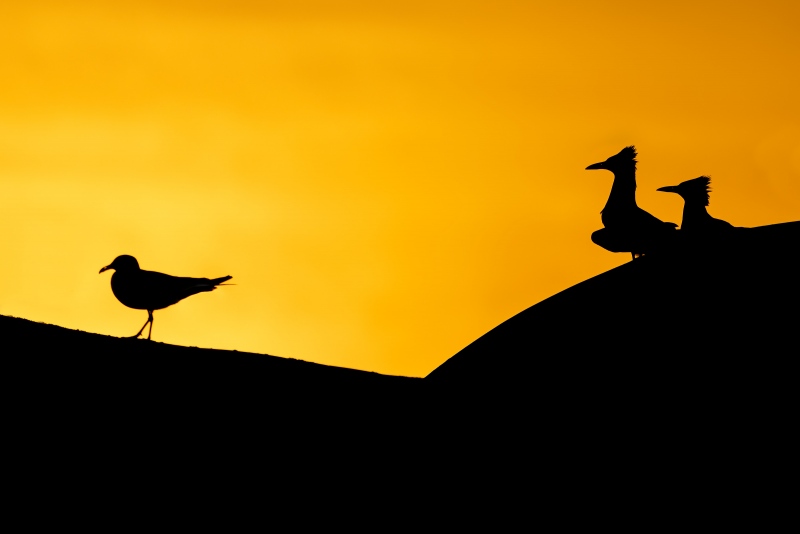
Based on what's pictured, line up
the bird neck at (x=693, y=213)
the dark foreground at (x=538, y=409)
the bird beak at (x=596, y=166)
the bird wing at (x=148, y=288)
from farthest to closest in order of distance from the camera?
1. the bird beak at (x=596, y=166)
2. the bird wing at (x=148, y=288)
3. the bird neck at (x=693, y=213)
4. the dark foreground at (x=538, y=409)

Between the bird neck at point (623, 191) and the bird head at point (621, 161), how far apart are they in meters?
0.08

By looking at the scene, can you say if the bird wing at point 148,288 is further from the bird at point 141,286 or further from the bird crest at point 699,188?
the bird crest at point 699,188

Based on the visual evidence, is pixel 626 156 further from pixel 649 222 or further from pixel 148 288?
pixel 148 288

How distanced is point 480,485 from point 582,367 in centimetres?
106

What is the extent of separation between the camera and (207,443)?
29.5ft

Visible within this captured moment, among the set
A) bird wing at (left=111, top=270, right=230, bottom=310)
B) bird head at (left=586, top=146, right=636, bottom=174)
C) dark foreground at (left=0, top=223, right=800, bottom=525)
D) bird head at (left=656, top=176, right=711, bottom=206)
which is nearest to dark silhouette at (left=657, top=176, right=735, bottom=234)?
bird head at (left=656, top=176, right=711, bottom=206)

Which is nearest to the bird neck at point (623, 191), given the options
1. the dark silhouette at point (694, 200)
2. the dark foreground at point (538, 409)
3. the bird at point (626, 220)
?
the bird at point (626, 220)

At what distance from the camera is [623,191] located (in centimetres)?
1605

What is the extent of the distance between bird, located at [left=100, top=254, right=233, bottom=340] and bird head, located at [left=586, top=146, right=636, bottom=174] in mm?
6056

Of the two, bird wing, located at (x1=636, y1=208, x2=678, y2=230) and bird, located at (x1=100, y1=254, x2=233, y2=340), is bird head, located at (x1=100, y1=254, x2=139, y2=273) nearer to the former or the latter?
bird, located at (x1=100, y1=254, x2=233, y2=340)

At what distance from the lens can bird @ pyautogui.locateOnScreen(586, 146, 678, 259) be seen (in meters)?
14.8

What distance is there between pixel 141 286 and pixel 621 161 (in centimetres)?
675

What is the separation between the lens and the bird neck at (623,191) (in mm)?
15844

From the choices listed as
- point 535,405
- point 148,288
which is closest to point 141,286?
point 148,288
